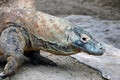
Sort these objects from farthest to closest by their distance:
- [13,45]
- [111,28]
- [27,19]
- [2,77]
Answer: [111,28], [27,19], [13,45], [2,77]

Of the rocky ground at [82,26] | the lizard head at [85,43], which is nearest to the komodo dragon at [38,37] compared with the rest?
the lizard head at [85,43]

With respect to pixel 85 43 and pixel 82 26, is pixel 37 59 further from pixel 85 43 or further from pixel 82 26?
pixel 82 26

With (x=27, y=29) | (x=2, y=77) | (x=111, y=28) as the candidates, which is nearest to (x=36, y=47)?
(x=27, y=29)

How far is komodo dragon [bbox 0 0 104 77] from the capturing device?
3900mm

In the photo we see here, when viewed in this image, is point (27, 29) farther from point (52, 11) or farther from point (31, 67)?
point (52, 11)

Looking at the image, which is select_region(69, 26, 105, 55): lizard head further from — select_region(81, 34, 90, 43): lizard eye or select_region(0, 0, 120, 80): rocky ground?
select_region(0, 0, 120, 80): rocky ground

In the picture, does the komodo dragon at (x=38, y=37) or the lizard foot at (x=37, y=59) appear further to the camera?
the lizard foot at (x=37, y=59)

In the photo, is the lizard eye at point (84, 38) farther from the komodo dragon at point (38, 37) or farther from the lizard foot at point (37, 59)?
the lizard foot at point (37, 59)

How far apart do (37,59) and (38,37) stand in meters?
0.31

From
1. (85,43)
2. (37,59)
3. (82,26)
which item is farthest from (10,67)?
(82,26)

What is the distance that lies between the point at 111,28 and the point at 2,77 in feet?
15.4

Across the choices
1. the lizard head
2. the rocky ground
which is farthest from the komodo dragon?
the rocky ground

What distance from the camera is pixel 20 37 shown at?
400 centimetres

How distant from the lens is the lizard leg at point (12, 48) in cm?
373
